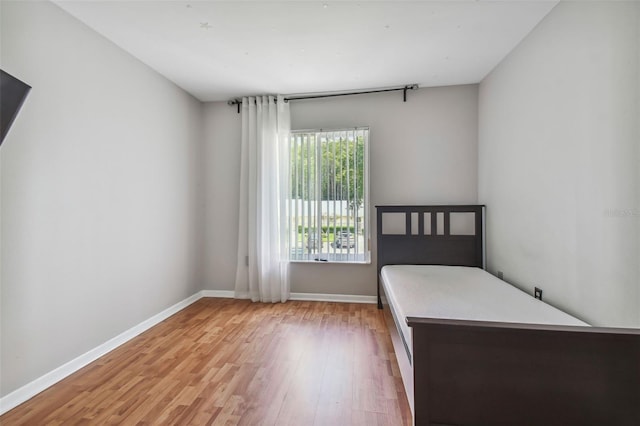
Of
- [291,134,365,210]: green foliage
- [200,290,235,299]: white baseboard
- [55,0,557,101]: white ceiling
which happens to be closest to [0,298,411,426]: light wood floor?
[200,290,235,299]: white baseboard

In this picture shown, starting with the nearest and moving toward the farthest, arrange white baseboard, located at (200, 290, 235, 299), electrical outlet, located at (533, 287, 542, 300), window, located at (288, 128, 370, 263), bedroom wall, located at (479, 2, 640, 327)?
bedroom wall, located at (479, 2, 640, 327), electrical outlet, located at (533, 287, 542, 300), window, located at (288, 128, 370, 263), white baseboard, located at (200, 290, 235, 299)

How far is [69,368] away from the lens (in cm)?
174

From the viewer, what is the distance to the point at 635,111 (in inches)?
46.1

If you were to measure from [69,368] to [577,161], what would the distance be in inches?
134

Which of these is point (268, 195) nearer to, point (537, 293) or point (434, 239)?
point (434, 239)

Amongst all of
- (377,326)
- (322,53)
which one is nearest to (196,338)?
(377,326)

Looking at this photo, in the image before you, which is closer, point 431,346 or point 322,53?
point 431,346

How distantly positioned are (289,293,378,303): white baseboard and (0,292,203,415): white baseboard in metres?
1.42

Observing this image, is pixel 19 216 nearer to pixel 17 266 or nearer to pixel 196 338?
pixel 17 266

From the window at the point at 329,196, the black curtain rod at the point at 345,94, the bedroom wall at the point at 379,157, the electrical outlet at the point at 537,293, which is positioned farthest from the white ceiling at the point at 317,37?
the electrical outlet at the point at 537,293

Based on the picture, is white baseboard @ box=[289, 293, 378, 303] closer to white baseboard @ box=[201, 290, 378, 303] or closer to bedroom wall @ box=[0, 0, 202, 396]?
white baseboard @ box=[201, 290, 378, 303]

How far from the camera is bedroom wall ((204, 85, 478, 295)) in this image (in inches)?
113

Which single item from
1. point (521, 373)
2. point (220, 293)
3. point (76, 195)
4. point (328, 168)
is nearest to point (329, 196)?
point (328, 168)

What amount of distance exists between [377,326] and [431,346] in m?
1.46
